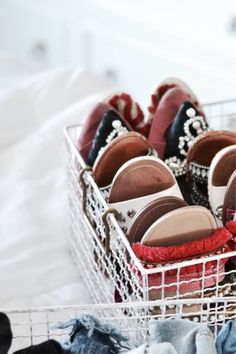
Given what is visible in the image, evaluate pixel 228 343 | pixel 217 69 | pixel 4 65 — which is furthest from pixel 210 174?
pixel 217 69

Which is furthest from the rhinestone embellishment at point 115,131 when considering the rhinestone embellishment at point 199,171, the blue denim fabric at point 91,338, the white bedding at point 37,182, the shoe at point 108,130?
the blue denim fabric at point 91,338

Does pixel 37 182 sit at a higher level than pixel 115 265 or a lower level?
lower

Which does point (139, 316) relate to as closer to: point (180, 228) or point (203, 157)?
point (180, 228)

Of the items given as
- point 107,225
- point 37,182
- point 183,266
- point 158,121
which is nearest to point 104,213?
point 107,225

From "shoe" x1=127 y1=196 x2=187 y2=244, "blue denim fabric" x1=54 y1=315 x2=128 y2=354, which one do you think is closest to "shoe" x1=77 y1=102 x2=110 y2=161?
"shoe" x1=127 y1=196 x2=187 y2=244

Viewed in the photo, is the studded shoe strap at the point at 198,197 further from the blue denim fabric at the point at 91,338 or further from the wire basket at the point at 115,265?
the blue denim fabric at the point at 91,338

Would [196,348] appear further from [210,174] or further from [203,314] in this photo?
[210,174]
